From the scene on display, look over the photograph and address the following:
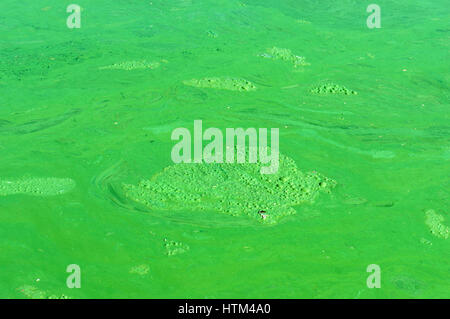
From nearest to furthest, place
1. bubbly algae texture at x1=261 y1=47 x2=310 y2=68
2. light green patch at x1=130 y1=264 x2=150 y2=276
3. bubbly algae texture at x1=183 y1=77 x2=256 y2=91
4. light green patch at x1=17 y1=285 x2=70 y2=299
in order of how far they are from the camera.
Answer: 1. light green patch at x1=17 y1=285 x2=70 y2=299
2. light green patch at x1=130 y1=264 x2=150 y2=276
3. bubbly algae texture at x1=183 y1=77 x2=256 y2=91
4. bubbly algae texture at x1=261 y1=47 x2=310 y2=68

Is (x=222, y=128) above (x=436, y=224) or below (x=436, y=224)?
above

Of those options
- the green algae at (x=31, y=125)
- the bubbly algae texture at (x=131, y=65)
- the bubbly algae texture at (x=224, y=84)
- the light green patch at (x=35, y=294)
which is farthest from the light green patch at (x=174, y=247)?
the bubbly algae texture at (x=131, y=65)

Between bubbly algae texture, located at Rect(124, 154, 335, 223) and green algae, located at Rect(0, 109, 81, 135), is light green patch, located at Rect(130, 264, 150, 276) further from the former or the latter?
green algae, located at Rect(0, 109, 81, 135)

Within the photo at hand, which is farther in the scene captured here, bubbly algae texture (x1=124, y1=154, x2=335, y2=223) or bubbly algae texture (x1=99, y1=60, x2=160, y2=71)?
bubbly algae texture (x1=99, y1=60, x2=160, y2=71)

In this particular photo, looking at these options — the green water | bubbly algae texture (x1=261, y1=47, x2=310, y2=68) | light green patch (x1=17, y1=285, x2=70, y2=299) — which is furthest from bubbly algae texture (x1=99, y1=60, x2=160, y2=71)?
light green patch (x1=17, y1=285, x2=70, y2=299)

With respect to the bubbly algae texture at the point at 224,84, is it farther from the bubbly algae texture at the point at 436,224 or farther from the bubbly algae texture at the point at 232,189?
the bubbly algae texture at the point at 436,224

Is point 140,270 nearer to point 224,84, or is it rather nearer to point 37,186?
point 37,186

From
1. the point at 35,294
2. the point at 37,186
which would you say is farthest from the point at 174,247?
the point at 37,186
